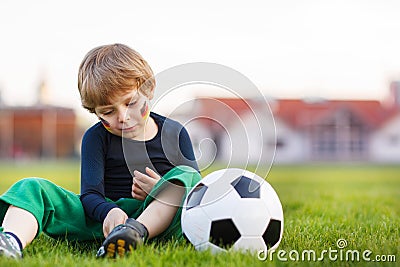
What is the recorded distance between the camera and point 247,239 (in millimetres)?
2496

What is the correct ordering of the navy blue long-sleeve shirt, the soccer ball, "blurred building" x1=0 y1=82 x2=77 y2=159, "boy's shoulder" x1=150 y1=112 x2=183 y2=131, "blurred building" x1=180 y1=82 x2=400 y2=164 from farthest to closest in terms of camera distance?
"blurred building" x1=0 y1=82 x2=77 y2=159
"blurred building" x1=180 y1=82 x2=400 y2=164
"boy's shoulder" x1=150 y1=112 x2=183 y2=131
the navy blue long-sleeve shirt
the soccer ball

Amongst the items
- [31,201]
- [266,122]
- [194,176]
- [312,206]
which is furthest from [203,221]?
[312,206]

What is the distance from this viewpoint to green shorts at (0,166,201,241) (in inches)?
105

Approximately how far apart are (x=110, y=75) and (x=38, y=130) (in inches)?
1513

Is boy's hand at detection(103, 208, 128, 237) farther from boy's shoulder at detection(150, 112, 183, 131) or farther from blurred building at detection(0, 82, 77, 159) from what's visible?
blurred building at detection(0, 82, 77, 159)

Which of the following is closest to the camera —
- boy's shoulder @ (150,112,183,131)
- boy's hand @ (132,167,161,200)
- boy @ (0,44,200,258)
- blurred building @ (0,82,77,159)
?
boy @ (0,44,200,258)

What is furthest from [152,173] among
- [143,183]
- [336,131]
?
[336,131]

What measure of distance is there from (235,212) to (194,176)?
35 centimetres

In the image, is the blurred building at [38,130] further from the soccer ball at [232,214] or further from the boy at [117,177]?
→ the soccer ball at [232,214]

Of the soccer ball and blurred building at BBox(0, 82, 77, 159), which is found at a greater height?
blurred building at BBox(0, 82, 77, 159)

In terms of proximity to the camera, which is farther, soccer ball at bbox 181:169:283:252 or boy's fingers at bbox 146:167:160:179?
boy's fingers at bbox 146:167:160:179

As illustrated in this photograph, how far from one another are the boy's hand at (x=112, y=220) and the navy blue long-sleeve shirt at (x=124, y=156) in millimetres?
255

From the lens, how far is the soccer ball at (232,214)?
Result: 2.50m

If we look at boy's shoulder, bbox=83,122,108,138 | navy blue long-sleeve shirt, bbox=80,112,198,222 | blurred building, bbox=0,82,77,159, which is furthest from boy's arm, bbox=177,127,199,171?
blurred building, bbox=0,82,77,159
